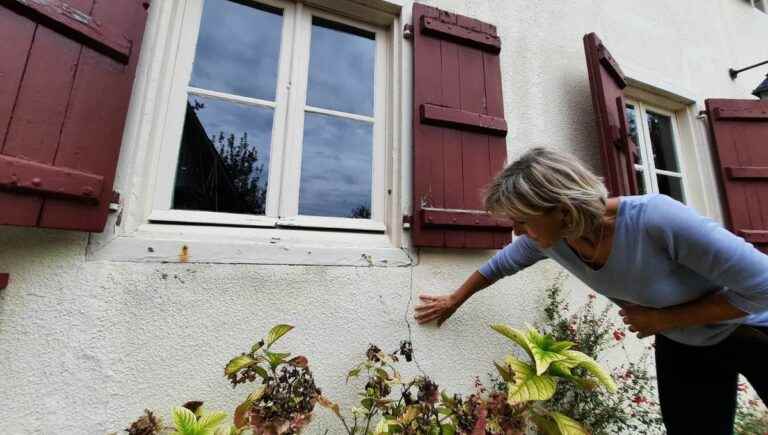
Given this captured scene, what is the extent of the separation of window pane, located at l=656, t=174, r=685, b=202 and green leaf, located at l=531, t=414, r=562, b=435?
2472 millimetres

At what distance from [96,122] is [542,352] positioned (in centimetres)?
181

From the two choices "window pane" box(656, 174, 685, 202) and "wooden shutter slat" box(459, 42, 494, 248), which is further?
"window pane" box(656, 174, 685, 202)

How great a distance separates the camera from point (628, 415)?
1.94m

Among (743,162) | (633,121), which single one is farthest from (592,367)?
(743,162)

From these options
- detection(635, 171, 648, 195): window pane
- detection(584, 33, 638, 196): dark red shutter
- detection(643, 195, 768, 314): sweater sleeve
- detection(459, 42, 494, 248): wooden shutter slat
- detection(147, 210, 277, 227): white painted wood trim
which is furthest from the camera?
detection(635, 171, 648, 195): window pane

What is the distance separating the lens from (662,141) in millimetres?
3041

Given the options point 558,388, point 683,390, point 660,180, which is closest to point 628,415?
point 558,388

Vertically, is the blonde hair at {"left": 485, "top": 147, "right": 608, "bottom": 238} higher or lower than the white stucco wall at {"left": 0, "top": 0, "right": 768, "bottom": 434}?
higher

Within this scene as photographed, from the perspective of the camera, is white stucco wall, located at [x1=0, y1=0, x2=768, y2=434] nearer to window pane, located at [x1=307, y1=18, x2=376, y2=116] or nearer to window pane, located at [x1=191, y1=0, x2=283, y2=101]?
window pane, located at [x1=307, y1=18, x2=376, y2=116]

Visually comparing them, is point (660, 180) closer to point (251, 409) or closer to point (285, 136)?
point (285, 136)

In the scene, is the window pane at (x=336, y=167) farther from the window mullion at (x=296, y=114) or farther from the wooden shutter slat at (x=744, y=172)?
the wooden shutter slat at (x=744, y=172)

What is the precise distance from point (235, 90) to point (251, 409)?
4.72 feet

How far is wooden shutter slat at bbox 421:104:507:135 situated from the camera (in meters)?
1.87

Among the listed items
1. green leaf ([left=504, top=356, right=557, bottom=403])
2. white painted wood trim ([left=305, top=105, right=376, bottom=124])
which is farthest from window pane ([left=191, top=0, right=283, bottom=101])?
green leaf ([left=504, top=356, right=557, bottom=403])
